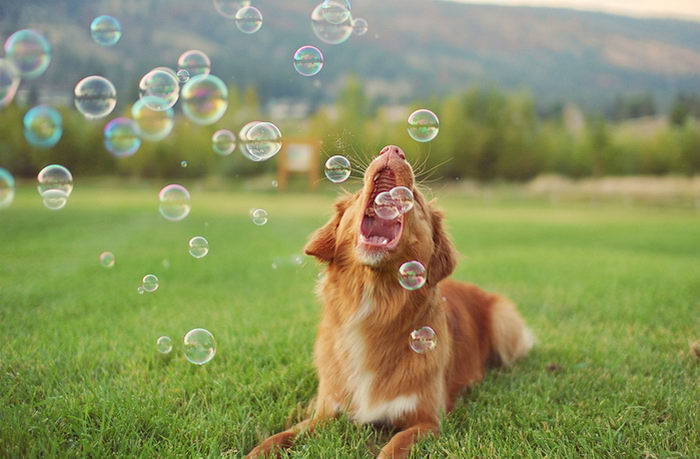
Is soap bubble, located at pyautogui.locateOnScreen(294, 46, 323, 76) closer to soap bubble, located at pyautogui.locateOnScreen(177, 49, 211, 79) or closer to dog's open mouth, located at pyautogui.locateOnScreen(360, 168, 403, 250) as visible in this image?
soap bubble, located at pyautogui.locateOnScreen(177, 49, 211, 79)

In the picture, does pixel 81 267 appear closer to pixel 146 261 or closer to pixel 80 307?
→ pixel 146 261

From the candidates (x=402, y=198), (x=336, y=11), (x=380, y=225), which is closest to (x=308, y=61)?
(x=336, y=11)

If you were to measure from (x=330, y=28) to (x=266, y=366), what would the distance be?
120 inches

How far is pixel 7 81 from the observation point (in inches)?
154

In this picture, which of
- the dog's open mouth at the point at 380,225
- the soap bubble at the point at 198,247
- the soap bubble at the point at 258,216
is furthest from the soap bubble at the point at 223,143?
the dog's open mouth at the point at 380,225

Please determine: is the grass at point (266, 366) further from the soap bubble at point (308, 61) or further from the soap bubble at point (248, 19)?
the soap bubble at point (248, 19)

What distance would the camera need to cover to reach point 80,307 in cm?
647

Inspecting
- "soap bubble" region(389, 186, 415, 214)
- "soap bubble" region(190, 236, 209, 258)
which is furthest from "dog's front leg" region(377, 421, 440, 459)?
"soap bubble" region(190, 236, 209, 258)

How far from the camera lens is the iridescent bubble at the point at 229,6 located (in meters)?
5.64

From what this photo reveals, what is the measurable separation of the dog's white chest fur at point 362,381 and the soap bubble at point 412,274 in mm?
252

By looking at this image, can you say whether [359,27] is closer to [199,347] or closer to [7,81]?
[7,81]

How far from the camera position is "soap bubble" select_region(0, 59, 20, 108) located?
12.8 feet

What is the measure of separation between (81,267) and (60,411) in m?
6.64

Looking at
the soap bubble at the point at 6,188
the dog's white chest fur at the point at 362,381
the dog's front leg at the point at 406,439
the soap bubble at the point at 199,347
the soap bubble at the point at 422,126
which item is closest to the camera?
the dog's front leg at the point at 406,439
